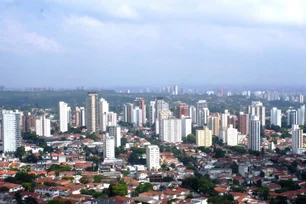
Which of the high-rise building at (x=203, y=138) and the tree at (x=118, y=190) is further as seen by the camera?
the high-rise building at (x=203, y=138)

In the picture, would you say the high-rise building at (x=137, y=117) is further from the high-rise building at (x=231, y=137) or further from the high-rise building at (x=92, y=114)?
the high-rise building at (x=231, y=137)

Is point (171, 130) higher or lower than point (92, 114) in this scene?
lower

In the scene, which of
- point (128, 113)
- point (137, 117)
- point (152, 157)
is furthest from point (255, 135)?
point (128, 113)

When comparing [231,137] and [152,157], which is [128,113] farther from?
[152,157]

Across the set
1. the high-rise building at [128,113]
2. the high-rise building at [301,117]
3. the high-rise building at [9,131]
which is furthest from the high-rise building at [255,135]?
the high-rise building at [128,113]

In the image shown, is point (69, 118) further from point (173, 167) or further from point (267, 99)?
point (267, 99)

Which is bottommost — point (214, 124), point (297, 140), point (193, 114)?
point (297, 140)

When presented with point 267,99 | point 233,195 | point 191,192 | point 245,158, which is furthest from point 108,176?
point 267,99
